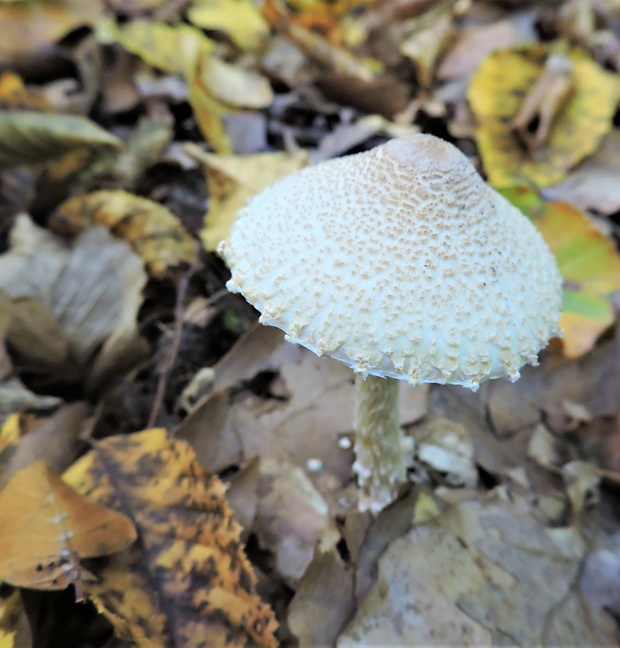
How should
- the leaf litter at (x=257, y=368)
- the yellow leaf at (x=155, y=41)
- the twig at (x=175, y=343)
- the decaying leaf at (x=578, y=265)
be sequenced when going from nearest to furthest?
the leaf litter at (x=257, y=368), the twig at (x=175, y=343), the decaying leaf at (x=578, y=265), the yellow leaf at (x=155, y=41)

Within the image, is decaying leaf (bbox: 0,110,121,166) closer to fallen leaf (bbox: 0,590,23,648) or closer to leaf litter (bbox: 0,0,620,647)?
leaf litter (bbox: 0,0,620,647)

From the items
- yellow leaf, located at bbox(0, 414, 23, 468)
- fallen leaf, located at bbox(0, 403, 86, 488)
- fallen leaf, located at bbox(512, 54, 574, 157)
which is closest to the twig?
fallen leaf, located at bbox(0, 403, 86, 488)

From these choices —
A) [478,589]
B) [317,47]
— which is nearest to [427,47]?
[317,47]

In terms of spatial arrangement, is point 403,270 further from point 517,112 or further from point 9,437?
point 517,112

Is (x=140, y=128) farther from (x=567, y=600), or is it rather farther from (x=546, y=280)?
(x=567, y=600)

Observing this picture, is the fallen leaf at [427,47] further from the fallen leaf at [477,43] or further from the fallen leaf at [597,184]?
the fallen leaf at [597,184]

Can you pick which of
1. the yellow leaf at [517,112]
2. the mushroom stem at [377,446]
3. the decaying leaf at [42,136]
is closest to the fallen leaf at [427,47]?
the yellow leaf at [517,112]
